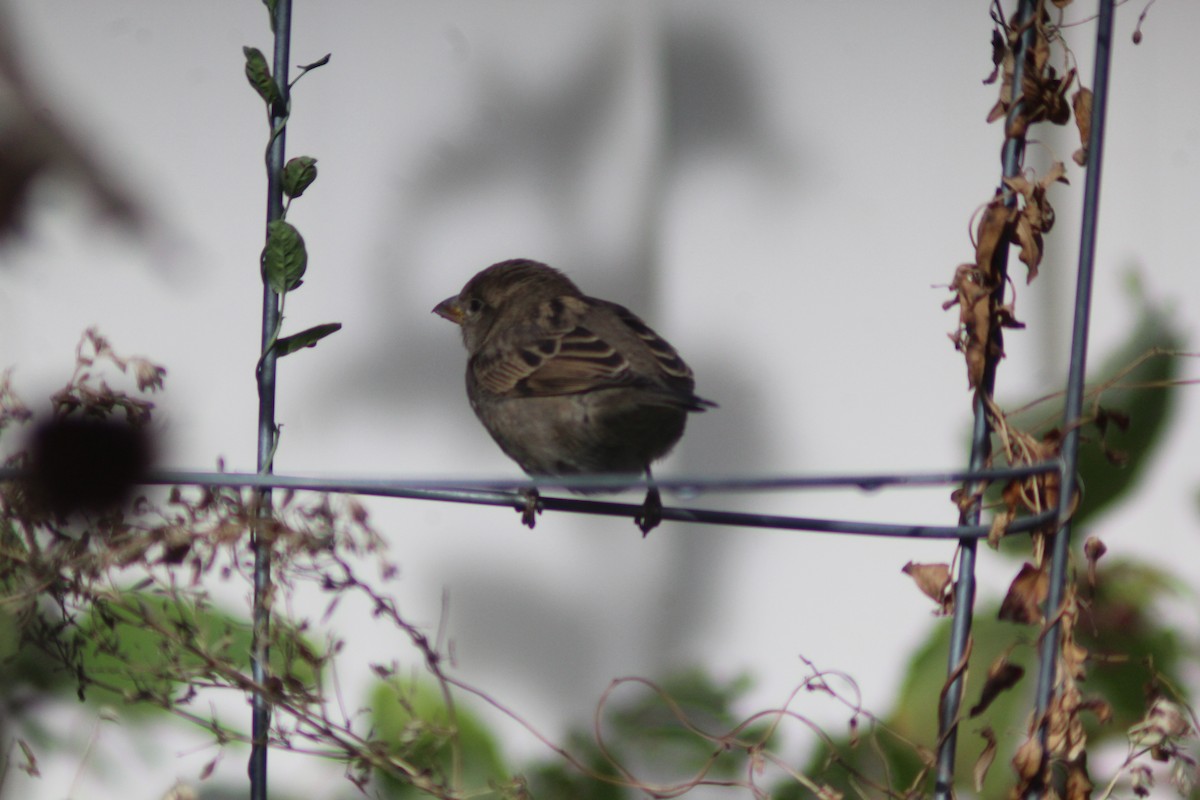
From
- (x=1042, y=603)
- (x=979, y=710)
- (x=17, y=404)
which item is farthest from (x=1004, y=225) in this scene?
(x=17, y=404)

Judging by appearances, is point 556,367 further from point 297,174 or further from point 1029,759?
point 1029,759

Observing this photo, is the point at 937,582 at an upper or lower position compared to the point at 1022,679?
upper

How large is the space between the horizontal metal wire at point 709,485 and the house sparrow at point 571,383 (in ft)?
2.50

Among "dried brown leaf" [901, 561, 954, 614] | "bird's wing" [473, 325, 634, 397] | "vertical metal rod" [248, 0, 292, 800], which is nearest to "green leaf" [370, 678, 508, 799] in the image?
"bird's wing" [473, 325, 634, 397]

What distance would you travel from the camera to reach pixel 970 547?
1.52 meters

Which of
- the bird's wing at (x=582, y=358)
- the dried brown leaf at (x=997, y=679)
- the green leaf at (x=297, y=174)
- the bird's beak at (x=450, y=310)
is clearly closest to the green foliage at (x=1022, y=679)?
the bird's wing at (x=582, y=358)

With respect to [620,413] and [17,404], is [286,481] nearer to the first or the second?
[17,404]

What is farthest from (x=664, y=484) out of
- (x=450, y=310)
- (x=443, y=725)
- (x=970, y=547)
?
(x=450, y=310)

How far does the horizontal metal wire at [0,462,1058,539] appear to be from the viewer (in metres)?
1.21

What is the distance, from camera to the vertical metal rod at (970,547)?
4.94ft

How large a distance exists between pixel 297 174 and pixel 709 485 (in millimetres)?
704

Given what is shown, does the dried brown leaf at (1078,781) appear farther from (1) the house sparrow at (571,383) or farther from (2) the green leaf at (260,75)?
(2) the green leaf at (260,75)

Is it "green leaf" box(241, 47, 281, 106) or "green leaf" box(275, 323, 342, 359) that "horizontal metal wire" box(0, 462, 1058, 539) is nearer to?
"green leaf" box(275, 323, 342, 359)

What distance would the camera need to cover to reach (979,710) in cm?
153
